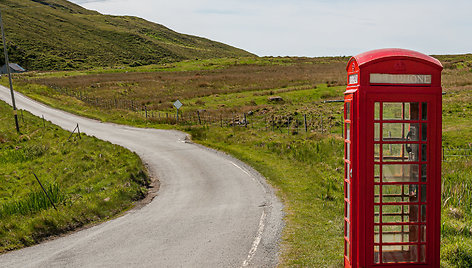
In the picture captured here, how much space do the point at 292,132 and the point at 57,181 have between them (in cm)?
1655

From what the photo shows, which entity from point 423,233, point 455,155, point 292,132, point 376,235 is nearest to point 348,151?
point 376,235

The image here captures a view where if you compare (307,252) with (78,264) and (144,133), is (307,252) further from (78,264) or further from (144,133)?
(144,133)

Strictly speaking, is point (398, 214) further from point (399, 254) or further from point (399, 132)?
point (399, 132)

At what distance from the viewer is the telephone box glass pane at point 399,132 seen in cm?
716

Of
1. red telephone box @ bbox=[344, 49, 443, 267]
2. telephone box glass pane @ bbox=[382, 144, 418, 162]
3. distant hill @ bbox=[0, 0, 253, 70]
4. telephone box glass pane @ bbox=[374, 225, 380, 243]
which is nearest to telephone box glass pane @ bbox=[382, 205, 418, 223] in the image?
red telephone box @ bbox=[344, 49, 443, 267]

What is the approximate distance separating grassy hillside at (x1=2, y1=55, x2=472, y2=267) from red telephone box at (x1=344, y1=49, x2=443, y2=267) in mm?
1155

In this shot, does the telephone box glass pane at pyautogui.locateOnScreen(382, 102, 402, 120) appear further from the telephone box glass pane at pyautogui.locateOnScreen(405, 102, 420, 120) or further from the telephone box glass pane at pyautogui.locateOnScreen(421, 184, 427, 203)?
the telephone box glass pane at pyautogui.locateOnScreen(421, 184, 427, 203)

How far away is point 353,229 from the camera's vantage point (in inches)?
282

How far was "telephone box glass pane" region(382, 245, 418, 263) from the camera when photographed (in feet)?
24.0

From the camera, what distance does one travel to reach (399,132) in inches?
286

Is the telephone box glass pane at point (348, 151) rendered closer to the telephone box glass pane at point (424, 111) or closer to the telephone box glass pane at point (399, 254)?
the telephone box glass pane at point (424, 111)

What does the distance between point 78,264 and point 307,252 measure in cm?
536

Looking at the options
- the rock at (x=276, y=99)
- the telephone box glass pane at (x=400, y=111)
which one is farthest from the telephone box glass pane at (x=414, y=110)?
the rock at (x=276, y=99)

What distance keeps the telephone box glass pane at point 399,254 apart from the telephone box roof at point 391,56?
3181 millimetres
